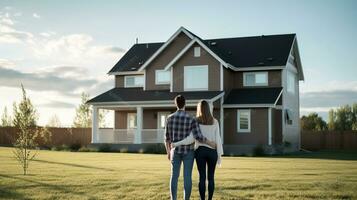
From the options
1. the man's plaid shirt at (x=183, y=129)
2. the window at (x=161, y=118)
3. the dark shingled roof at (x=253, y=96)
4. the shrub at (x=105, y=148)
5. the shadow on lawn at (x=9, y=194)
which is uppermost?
the dark shingled roof at (x=253, y=96)

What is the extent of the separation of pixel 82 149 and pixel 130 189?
22896 millimetres

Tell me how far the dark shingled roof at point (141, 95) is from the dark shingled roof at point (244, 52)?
207cm

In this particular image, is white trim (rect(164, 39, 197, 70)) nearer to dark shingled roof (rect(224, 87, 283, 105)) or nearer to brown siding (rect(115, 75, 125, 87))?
dark shingled roof (rect(224, 87, 283, 105))

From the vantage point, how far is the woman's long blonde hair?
10172mm

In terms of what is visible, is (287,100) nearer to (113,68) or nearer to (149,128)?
(149,128)

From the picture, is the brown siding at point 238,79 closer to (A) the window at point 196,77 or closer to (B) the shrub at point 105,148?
(A) the window at point 196,77

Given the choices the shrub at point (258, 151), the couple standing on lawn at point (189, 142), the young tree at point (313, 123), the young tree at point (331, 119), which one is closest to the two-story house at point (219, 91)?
the shrub at point (258, 151)

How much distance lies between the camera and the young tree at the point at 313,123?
50.3 meters

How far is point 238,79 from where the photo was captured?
36312mm

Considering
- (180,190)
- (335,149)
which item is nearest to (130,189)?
(180,190)

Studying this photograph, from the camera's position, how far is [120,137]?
35.4 meters

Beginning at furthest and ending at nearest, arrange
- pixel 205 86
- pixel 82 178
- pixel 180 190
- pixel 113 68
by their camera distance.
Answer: pixel 113 68
pixel 205 86
pixel 82 178
pixel 180 190

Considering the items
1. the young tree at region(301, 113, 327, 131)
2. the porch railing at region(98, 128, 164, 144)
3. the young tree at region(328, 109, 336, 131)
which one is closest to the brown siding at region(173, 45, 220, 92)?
the porch railing at region(98, 128, 164, 144)

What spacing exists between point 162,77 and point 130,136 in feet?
16.3
